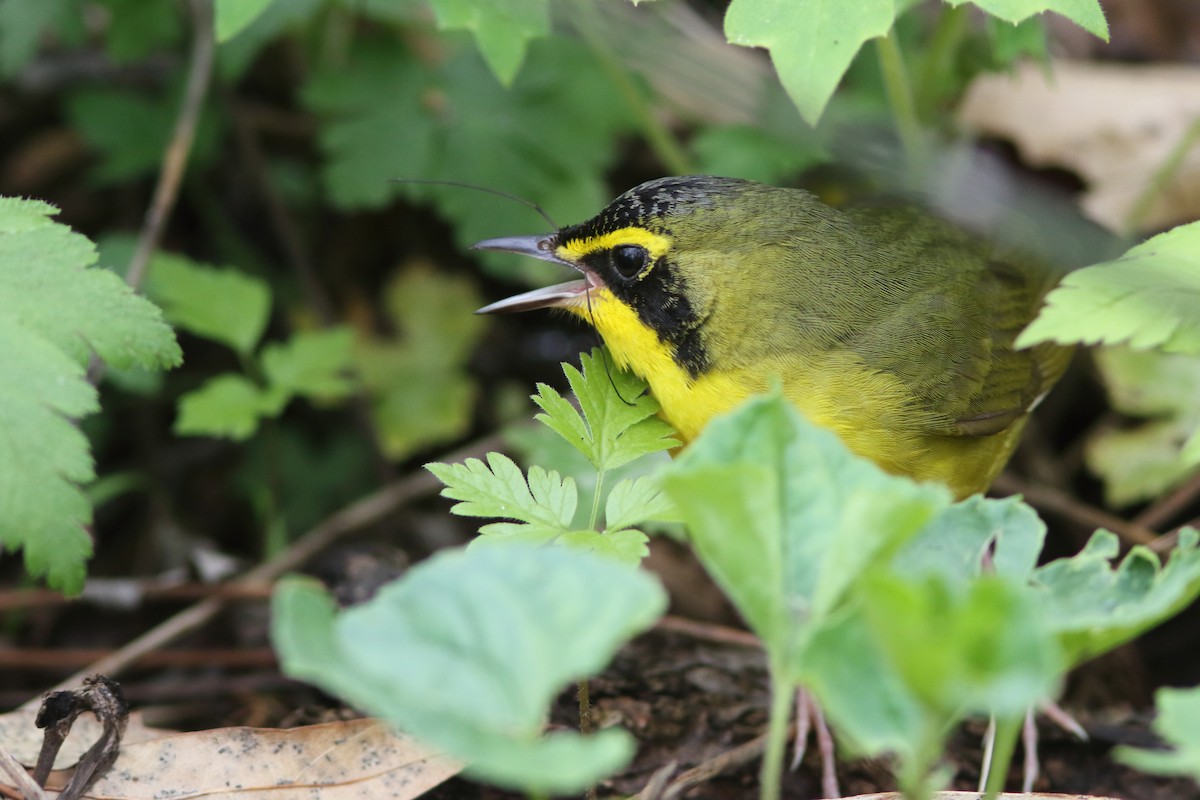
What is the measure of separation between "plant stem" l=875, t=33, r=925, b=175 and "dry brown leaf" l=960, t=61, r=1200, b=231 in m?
1.14

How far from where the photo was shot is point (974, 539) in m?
1.93

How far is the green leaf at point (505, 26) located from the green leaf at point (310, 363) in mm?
1416

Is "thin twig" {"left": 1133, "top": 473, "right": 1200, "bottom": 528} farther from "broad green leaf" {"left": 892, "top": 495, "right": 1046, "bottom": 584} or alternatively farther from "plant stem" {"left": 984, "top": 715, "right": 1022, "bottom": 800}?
"plant stem" {"left": 984, "top": 715, "right": 1022, "bottom": 800}

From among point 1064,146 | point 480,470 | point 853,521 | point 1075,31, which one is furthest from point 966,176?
point 853,521

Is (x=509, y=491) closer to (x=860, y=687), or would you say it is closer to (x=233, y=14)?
(x=860, y=687)

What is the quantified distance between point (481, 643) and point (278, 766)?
1.43 meters

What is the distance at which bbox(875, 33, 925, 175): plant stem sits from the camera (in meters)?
3.87

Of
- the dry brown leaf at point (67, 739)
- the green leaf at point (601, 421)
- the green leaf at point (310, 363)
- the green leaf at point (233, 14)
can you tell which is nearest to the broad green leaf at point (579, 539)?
the green leaf at point (601, 421)

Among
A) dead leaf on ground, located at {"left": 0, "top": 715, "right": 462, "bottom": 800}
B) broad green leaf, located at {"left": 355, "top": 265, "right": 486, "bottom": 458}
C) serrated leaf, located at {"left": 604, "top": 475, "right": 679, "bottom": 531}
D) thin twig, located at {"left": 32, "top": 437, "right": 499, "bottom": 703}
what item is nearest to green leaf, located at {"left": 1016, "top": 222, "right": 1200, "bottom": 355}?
serrated leaf, located at {"left": 604, "top": 475, "right": 679, "bottom": 531}

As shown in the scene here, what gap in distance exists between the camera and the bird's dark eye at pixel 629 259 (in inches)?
133

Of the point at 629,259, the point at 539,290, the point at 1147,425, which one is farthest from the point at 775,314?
the point at 1147,425

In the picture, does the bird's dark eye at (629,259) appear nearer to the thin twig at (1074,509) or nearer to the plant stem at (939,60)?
the plant stem at (939,60)

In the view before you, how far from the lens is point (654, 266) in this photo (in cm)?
338

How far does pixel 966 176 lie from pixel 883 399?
5.92 ft
